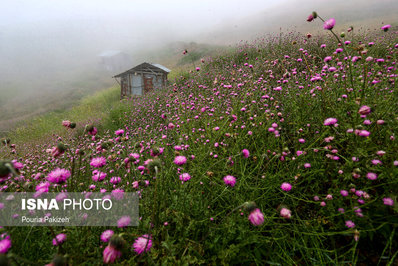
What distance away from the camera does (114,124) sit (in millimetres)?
6246

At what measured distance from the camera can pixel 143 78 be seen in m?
14.9

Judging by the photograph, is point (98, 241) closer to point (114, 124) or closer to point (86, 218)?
point (86, 218)

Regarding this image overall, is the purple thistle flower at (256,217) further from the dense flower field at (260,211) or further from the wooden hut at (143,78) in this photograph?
the wooden hut at (143,78)

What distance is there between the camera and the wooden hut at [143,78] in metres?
14.5

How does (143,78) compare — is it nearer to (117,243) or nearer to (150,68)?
(150,68)

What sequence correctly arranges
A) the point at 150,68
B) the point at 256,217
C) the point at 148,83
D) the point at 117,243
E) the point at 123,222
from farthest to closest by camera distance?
the point at 148,83 → the point at 150,68 → the point at 123,222 → the point at 256,217 → the point at 117,243

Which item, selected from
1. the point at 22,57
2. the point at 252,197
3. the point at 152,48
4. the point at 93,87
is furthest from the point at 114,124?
the point at 22,57

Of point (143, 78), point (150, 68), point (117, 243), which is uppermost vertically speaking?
point (150, 68)

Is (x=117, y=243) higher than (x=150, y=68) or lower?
lower

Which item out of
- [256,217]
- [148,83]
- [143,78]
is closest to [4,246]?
[256,217]

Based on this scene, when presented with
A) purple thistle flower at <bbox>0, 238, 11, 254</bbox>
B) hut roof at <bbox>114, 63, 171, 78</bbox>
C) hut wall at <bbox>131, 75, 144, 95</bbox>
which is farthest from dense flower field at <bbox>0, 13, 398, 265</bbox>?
hut wall at <bbox>131, 75, 144, 95</bbox>

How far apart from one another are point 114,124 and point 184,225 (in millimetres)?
5650

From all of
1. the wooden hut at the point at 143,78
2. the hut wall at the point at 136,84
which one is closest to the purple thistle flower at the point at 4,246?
the wooden hut at the point at 143,78

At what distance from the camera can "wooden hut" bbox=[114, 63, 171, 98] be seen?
14.5 metres
